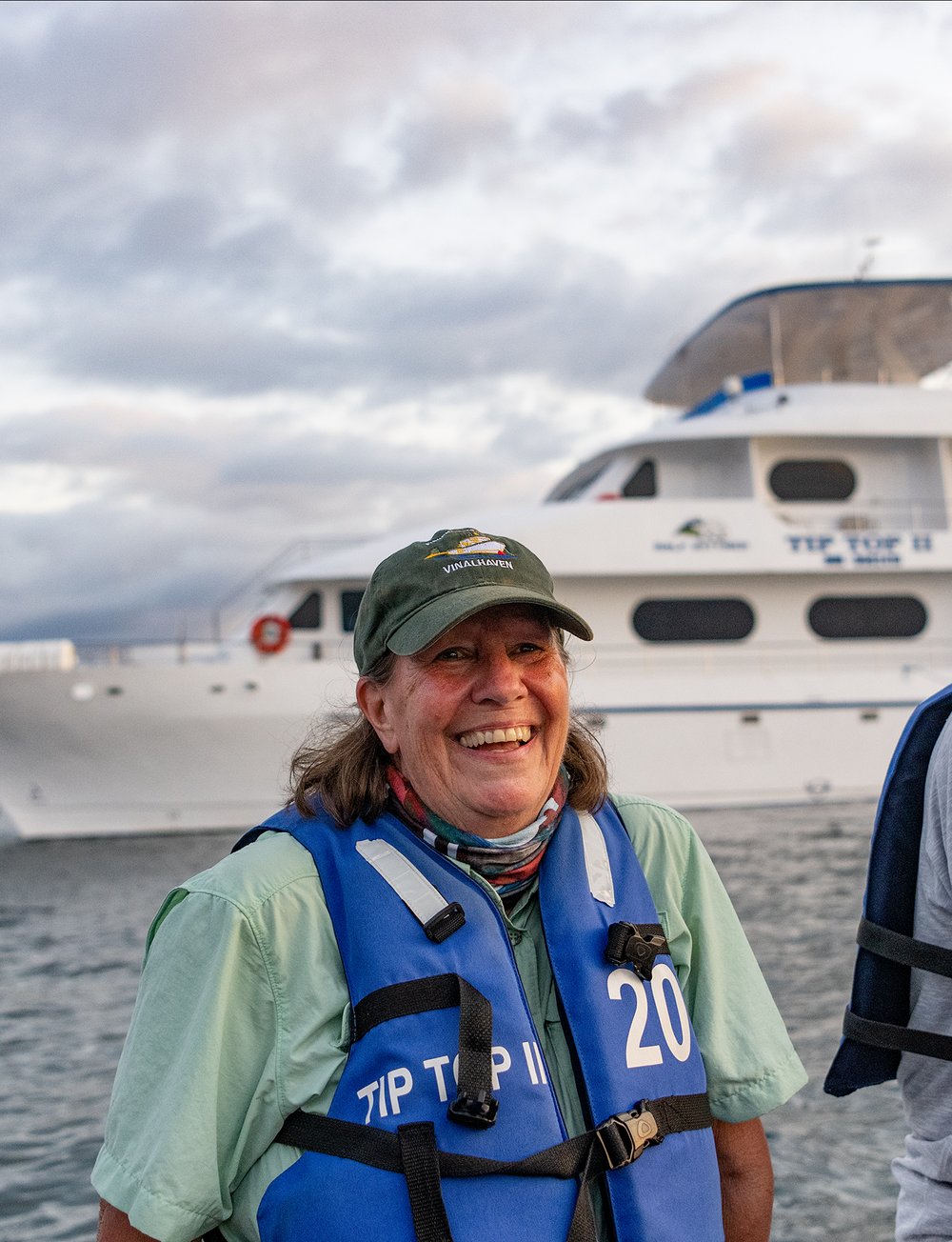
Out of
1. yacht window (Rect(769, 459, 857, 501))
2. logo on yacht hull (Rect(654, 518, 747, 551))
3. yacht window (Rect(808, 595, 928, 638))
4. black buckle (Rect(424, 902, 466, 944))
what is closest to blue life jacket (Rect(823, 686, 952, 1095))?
black buckle (Rect(424, 902, 466, 944))

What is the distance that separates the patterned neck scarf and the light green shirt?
8 centimetres

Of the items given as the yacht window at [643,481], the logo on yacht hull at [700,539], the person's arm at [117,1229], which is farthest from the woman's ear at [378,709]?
the yacht window at [643,481]

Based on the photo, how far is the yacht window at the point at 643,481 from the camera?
14.2 meters

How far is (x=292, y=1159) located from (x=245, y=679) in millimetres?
11149

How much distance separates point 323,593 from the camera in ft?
44.6

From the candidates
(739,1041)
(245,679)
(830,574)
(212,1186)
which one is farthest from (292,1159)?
(830,574)

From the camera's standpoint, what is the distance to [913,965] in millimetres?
1699

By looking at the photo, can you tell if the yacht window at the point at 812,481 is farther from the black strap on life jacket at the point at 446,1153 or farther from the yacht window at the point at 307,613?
the black strap on life jacket at the point at 446,1153

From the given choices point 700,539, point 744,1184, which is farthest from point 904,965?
point 700,539

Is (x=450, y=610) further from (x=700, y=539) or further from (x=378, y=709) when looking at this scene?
(x=700, y=539)

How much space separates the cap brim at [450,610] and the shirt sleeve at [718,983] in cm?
39

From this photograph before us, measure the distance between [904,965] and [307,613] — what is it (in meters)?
12.2

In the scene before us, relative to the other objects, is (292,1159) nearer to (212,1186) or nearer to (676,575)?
(212,1186)

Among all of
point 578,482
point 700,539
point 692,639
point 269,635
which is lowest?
point 692,639
